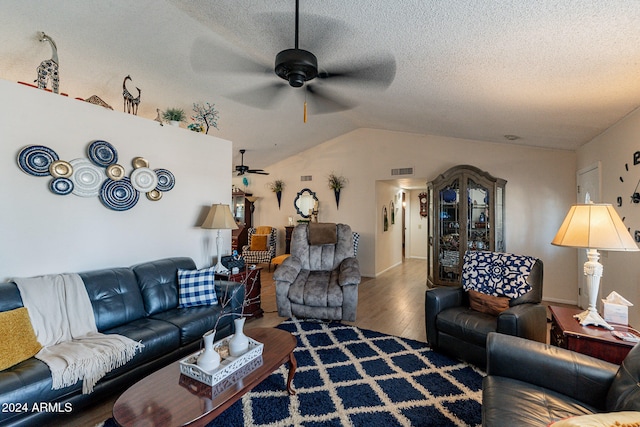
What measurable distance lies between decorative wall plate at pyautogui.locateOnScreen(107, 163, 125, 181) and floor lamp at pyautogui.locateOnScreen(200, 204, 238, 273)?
3.15 ft

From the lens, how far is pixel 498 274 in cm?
271

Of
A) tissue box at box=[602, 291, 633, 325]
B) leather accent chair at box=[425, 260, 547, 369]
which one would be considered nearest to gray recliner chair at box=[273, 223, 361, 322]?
leather accent chair at box=[425, 260, 547, 369]

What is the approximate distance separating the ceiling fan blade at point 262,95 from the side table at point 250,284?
206 cm

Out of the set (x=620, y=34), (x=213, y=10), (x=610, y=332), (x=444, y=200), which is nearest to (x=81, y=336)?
(x=213, y=10)

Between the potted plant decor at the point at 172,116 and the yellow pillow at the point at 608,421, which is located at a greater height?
the potted plant decor at the point at 172,116

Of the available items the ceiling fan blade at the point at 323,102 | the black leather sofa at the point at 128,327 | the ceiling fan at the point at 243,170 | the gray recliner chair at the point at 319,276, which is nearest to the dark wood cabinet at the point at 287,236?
the ceiling fan at the point at 243,170

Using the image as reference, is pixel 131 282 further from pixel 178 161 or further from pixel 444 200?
pixel 444 200

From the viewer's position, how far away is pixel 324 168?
6.39 m

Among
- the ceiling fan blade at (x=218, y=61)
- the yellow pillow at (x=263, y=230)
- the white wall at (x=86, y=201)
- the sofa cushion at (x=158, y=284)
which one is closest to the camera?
the white wall at (x=86, y=201)

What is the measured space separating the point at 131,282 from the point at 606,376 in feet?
11.1

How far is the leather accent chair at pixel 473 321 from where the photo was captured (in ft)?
7.24

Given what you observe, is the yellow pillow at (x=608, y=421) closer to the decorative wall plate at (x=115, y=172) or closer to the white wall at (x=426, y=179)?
the decorative wall plate at (x=115, y=172)

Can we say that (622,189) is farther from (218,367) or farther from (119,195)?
(119,195)

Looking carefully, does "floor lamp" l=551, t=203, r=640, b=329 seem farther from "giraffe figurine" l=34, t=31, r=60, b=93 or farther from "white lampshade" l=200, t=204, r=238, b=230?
"giraffe figurine" l=34, t=31, r=60, b=93
